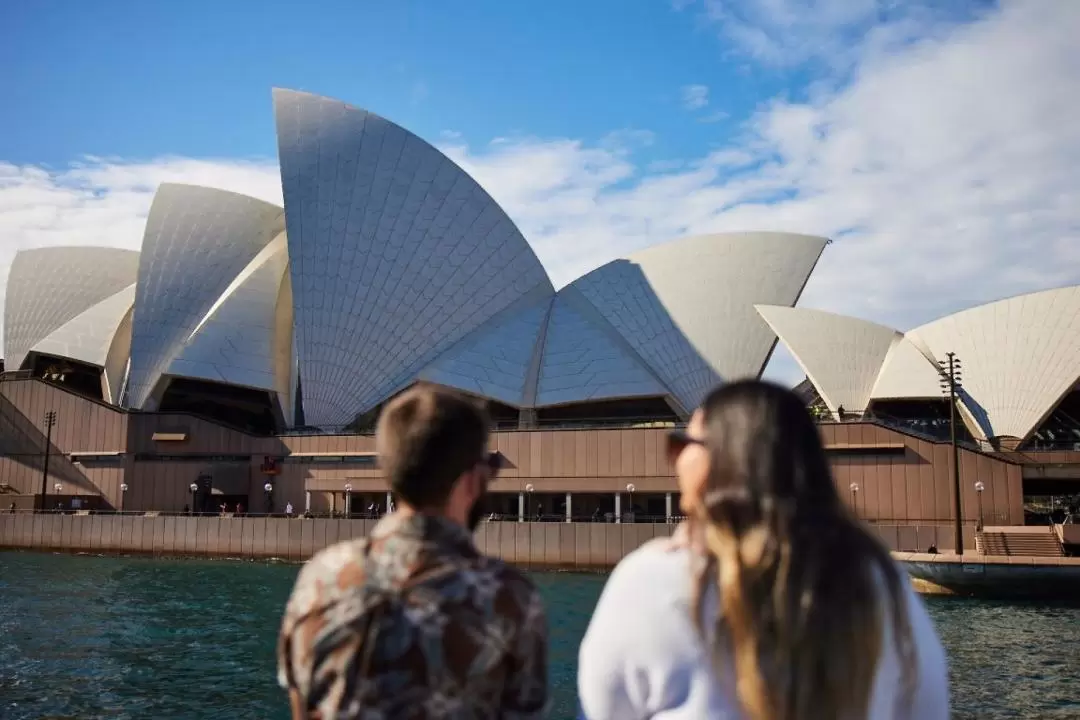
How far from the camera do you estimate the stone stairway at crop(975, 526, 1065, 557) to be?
2117 centimetres

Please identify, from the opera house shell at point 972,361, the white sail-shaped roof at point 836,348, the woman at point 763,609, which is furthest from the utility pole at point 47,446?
the woman at point 763,609

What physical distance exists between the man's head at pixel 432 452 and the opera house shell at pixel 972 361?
93.0 feet

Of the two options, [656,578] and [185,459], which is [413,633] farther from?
[185,459]

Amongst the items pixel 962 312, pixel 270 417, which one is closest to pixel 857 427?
pixel 962 312

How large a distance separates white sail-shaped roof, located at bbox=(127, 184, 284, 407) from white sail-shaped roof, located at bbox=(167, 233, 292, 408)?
1.53 ft

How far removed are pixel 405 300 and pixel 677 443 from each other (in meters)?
32.1

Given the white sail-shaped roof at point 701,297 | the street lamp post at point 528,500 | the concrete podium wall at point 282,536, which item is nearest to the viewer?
the concrete podium wall at point 282,536

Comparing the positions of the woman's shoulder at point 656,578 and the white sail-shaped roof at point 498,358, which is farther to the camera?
the white sail-shaped roof at point 498,358

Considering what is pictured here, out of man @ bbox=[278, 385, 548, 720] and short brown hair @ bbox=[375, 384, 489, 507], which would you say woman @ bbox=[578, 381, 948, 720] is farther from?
short brown hair @ bbox=[375, 384, 489, 507]

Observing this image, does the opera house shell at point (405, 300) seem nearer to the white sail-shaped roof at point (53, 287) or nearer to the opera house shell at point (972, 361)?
the opera house shell at point (972, 361)

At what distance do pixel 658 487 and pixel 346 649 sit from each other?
26.3 m

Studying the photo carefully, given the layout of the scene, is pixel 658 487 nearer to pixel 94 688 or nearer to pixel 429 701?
pixel 94 688

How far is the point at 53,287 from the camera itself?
39.8 m

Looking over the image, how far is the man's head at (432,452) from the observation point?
196 cm
